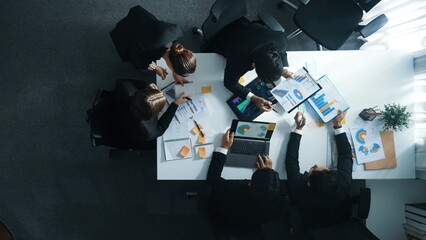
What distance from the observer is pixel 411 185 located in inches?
91.0

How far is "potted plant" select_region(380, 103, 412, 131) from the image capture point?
6.44 feet

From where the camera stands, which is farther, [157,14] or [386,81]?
[157,14]

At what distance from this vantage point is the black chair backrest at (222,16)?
1.99 meters

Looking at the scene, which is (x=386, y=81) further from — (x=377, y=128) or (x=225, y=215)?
(x=225, y=215)

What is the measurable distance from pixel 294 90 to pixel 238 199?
0.83m

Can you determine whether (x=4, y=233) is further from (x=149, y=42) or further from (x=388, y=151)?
(x=388, y=151)

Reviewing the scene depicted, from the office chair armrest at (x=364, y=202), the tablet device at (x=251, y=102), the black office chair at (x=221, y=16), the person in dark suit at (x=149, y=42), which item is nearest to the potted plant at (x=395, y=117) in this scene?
the office chair armrest at (x=364, y=202)

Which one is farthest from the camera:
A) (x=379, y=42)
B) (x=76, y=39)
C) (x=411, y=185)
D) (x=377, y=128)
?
(x=76, y=39)

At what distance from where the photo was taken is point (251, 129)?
6.70 feet

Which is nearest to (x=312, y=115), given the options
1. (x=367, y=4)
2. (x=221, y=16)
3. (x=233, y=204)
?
(x=233, y=204)

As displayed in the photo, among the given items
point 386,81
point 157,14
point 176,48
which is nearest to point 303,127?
point 386,81

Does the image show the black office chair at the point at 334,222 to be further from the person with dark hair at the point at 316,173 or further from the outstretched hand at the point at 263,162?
the outstretched hand at the point at 263,162

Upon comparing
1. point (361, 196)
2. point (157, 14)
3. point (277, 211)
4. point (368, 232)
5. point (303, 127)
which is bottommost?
point (368, 232)

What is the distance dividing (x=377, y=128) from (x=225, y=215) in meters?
1.20
